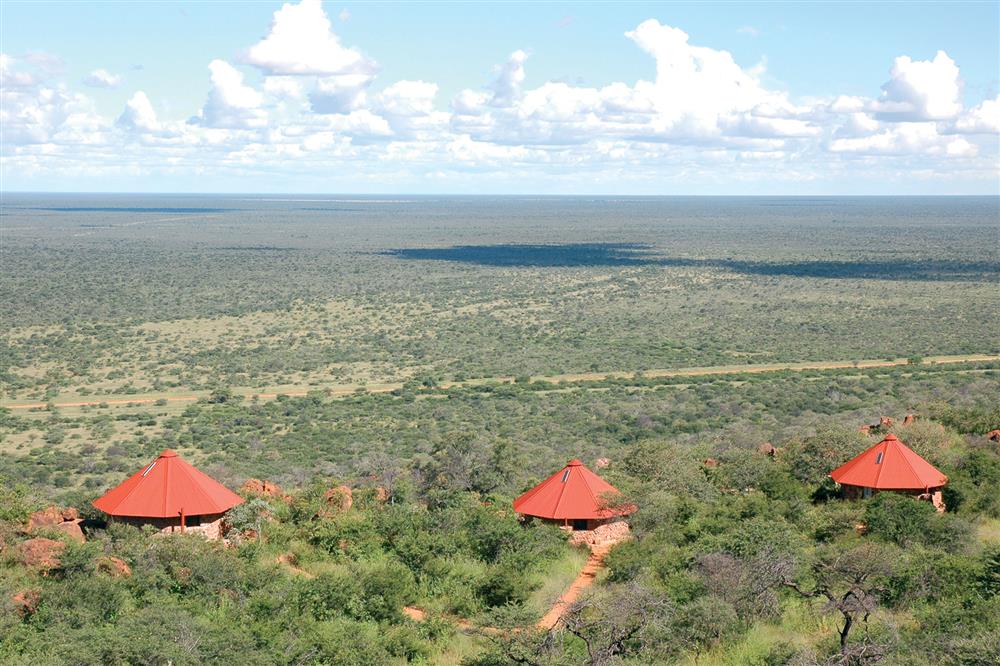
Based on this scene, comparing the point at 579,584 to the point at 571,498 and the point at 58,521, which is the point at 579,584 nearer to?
the point at 571,498

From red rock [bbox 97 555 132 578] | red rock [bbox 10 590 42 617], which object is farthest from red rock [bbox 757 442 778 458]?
red rock [bbox 10 590 42 617]

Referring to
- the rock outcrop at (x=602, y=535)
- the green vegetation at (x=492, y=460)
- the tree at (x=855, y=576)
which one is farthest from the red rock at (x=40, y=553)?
the tree at (x=855, y=576)

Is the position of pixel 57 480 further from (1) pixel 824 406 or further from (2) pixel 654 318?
(2) pixel 654 318

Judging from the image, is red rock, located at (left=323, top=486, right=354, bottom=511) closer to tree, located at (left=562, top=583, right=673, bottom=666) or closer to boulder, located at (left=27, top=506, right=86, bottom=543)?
boulder, located at (left=27, top=506, right=86, bottom=543)

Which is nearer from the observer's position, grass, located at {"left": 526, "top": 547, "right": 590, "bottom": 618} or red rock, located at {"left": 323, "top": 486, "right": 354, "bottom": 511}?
grass, located at {"left": 526, "top": 547, "right": 590, "bottom": 618}

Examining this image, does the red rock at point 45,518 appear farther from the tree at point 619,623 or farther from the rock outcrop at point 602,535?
the tree at point 619,623

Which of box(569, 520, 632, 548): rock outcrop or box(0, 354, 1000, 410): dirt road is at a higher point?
box(569, 520, 632, 548): rock outcrop

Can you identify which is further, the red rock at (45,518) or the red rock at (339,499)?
the red rock at (339,499)

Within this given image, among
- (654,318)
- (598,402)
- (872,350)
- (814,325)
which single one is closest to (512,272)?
(654,318)
